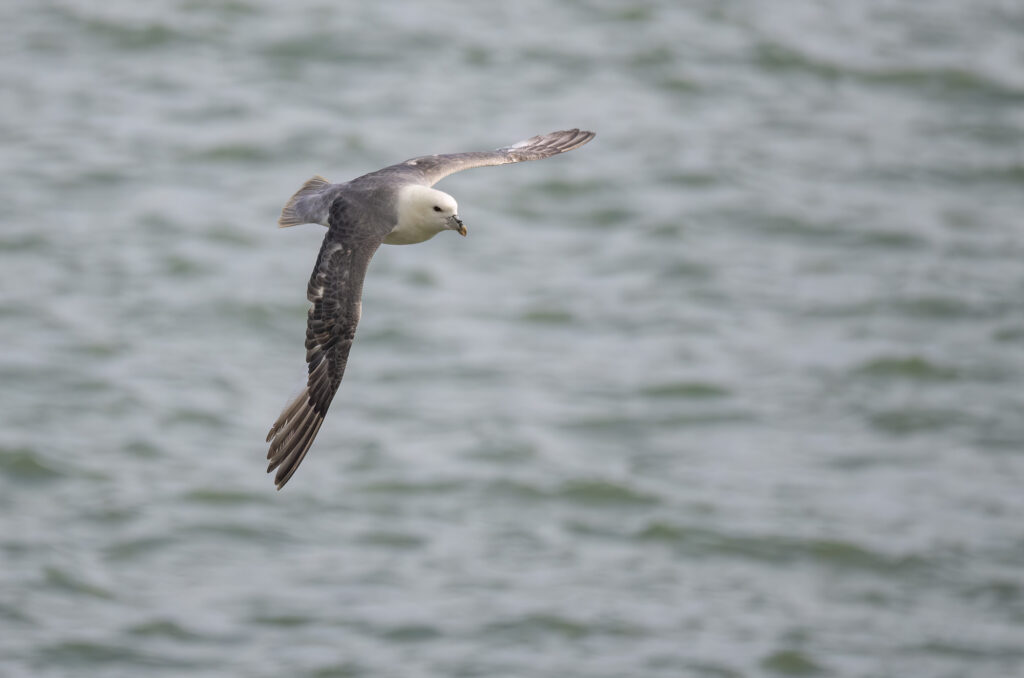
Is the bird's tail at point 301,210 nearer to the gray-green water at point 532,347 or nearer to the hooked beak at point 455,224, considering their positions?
the hooked beak at point 455,224

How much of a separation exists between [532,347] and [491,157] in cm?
1111

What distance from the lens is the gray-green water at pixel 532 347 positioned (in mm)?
16547

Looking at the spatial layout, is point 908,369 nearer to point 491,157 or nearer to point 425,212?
point 491,157

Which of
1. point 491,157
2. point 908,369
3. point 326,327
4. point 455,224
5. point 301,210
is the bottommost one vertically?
point 908,369

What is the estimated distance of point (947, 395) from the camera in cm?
2048

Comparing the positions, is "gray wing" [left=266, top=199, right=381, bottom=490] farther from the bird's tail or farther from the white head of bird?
the bird's tail

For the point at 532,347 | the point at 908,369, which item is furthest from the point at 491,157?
the point at 908,369

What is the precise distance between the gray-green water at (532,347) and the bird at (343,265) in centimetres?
743

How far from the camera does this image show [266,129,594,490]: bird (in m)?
8.28

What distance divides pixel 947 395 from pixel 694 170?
5510 mm

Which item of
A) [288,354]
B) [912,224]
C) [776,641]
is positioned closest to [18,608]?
[288,354]

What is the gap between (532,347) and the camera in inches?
804

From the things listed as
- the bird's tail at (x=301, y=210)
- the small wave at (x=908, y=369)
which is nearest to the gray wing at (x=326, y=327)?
the bird's tail at (x=301, y=210)

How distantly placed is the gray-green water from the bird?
24.4ft
